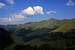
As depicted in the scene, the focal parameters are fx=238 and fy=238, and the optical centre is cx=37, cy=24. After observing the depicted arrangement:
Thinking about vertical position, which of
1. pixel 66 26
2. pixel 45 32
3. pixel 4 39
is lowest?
pixel 4 39

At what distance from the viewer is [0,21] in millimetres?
5180

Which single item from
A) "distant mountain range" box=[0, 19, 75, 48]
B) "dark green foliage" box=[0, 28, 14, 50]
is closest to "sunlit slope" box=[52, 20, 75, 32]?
"distant mountain range" box=[0, 19, 75, 48]

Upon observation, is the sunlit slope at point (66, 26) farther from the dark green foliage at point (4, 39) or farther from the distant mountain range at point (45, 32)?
the dark green foliage at point (4, 39)

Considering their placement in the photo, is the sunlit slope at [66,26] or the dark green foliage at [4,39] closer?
the sunlit slope at [66,26]

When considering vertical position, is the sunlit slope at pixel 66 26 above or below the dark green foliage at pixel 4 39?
above

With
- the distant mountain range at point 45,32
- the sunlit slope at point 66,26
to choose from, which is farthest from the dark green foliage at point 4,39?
the sunlit slope at point 66,26

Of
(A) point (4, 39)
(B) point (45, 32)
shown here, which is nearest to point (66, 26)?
(B) point (45, 32)

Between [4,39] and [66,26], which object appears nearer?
[66,26]

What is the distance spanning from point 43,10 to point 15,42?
91cm

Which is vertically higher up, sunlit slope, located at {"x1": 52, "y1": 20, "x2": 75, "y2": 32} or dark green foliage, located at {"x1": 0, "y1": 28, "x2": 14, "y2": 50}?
sunlit slope, located at {"x1": 52, "y1": 20, "x2": 75, "y2": 32}

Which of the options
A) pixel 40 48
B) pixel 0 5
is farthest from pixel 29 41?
pixel 0 5

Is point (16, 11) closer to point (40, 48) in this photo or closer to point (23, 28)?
point (23, 28)

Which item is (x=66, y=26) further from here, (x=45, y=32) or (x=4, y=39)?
(x=4, y=39)

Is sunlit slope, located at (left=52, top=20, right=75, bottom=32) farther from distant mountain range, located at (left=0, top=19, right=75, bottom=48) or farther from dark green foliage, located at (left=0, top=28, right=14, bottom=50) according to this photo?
dark green foliage, located at (left=0, top=28, right=14, bottom=50)
